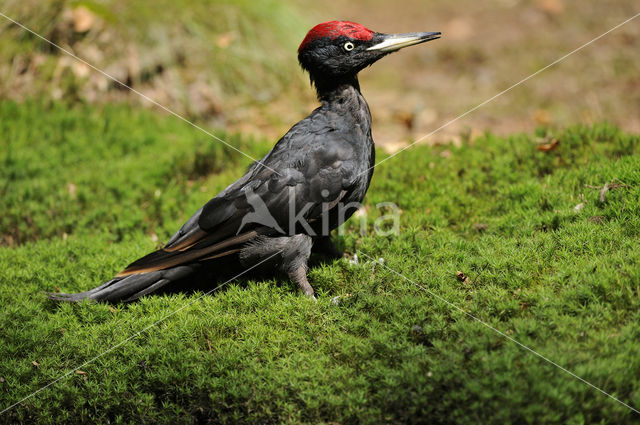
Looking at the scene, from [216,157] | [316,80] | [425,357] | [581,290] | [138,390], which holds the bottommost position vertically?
[138,390]

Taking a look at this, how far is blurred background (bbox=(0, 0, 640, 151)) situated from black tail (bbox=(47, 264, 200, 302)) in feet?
10.2

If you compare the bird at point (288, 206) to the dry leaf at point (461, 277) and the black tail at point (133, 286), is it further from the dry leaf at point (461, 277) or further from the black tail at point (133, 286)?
the dry leaf at point (461, 277)

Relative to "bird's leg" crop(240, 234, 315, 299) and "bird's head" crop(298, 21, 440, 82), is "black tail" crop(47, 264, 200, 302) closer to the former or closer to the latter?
"bird's leg" crop(240, 234, 315, 299)

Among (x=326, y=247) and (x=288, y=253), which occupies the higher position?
(x=288, y=253)

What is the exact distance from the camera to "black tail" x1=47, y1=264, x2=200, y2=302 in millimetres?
4031

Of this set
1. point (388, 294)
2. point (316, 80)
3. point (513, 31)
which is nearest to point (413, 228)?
point (388, 294)

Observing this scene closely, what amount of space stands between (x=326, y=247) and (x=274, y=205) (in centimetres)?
67

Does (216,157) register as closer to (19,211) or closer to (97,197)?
(97,197)

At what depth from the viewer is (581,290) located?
3.32 m

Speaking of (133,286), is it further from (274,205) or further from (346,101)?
(346,101)

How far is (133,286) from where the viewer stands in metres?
4.04

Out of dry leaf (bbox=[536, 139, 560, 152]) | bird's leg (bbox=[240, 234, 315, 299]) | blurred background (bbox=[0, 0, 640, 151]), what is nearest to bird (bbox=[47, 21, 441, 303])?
bird's leg (bbox=[240, 234, 315, 299])

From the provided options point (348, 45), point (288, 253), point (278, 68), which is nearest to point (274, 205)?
point (288, 253)

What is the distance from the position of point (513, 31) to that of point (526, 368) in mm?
8046
